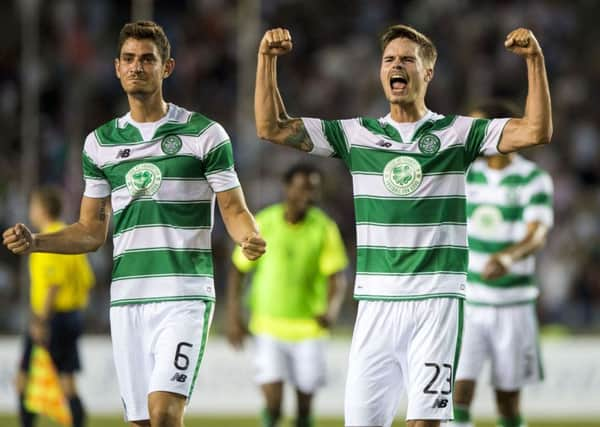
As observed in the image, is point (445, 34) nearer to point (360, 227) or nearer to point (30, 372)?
point (30, 372)

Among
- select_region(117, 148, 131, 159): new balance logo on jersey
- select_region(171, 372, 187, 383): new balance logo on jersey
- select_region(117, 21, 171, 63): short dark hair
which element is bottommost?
select_region(171, 372, 187, 383): new balance logo on jersey

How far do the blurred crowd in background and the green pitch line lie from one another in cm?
206

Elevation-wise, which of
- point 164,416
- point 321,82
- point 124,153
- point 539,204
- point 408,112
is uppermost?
point 321,82

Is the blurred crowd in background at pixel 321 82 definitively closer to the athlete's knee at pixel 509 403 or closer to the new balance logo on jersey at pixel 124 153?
the athlete's knee at pixel 509 403

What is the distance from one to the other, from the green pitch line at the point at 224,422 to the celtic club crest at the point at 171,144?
5970 mm

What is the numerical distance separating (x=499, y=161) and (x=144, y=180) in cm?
342

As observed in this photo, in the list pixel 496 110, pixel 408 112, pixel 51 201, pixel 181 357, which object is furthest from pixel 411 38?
pixel 51 201

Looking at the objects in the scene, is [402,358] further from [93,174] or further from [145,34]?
[145,34]

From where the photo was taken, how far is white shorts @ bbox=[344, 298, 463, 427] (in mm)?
6383

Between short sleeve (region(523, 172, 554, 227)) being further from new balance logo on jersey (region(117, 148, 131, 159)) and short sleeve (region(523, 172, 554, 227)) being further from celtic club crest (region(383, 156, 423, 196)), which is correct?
new balance logo on jersey (region(117, 148, 131, 159))

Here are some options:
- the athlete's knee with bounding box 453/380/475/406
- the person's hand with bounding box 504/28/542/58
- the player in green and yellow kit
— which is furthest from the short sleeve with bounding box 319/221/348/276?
the person's hand with bounding box 504/28/542/58

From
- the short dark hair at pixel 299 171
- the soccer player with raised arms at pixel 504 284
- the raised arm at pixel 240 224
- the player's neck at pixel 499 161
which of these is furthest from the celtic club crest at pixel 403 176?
the short dark hair at pixel 299 171

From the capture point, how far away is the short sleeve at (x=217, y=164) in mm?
6570

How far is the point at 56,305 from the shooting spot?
10.8m
